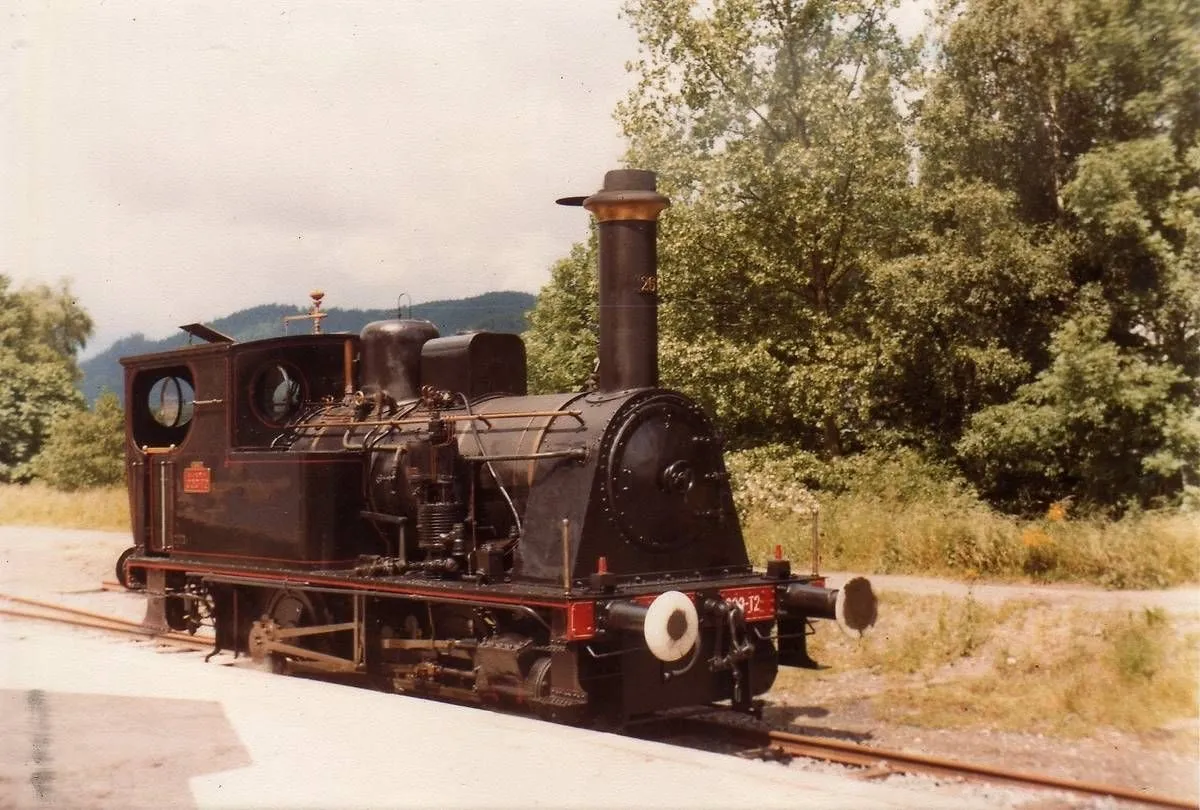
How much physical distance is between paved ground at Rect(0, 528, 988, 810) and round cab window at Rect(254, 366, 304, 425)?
113 inches

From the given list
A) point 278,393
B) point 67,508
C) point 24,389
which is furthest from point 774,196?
point 24,389

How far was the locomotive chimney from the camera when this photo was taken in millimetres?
8031

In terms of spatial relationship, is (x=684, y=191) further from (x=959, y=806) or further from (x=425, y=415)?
(x=959, y=806)

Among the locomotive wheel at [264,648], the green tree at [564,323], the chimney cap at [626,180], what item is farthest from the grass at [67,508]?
the chimney cap at [626,180]

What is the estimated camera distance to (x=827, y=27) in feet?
61.5

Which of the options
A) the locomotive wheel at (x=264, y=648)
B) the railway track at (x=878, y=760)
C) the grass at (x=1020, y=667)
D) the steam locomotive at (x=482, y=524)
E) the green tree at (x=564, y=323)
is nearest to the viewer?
the railway track at (x=878, y=760)

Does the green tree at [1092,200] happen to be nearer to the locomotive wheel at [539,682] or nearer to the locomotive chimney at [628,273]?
the locomotive chimney at [628,273]

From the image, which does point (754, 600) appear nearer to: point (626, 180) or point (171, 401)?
point (626, 180)

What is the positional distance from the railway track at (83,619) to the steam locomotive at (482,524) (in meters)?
1.05

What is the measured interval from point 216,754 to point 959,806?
146 inches

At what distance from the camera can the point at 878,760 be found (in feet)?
24.2

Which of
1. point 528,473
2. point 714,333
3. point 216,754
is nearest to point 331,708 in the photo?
point 216,754

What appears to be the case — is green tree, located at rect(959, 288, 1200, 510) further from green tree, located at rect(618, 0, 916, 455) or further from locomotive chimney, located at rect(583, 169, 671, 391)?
locomotive chimney, located at rect(583, 169, 671, 391)

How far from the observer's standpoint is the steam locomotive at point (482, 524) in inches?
302
